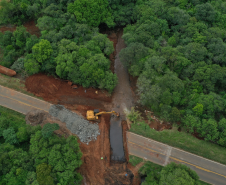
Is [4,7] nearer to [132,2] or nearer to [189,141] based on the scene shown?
[132,2]

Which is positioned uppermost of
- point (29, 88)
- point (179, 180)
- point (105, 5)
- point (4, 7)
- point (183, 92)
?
point (105, 5)

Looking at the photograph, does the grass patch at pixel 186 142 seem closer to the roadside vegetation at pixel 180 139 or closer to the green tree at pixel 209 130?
the roadside vegetation at pixel 180 139

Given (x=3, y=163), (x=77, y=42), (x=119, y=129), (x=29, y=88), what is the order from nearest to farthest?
(x=3, y=163) → (x=119, y=129) → (x=29, y=88) → (x=77, y=42)

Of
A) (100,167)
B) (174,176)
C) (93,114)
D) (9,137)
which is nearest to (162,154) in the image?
(174,176)

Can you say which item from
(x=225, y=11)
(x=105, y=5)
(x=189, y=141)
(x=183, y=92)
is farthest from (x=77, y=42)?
(x=225, y=11)

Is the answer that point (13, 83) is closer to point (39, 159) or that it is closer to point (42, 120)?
point (42, 120)

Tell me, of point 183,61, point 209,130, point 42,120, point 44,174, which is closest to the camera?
point 44,174

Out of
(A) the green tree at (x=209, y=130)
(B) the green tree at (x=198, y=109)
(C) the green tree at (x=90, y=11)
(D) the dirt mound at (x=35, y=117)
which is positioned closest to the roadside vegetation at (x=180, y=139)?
(A) the green tree at (x=209, y=130)
